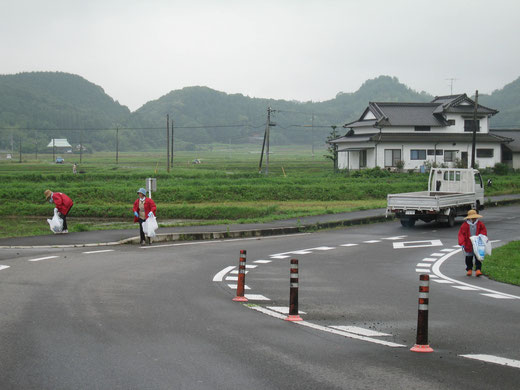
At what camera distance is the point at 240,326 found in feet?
28.6

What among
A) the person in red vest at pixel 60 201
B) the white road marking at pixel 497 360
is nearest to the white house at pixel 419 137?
the person in red vest at pixel 60 201

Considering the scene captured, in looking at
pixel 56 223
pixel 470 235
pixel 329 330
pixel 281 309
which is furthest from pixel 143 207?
pixel 329 330

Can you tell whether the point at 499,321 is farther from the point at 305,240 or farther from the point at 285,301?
the point at 305,240

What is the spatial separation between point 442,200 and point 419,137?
125 feet

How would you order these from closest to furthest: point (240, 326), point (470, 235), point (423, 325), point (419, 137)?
1. point (423, 325)
2. point (240, 326)
3. point (470, 235)
4. point (419, 137)

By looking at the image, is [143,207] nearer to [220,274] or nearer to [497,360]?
[220,274]

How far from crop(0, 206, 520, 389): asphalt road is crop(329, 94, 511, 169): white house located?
47.0 metres

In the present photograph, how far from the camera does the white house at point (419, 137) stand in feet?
208

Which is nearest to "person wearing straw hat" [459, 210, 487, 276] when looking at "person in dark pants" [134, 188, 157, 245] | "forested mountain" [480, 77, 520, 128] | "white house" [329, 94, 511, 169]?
"person in dark pants" [134, 188, 157, 245]

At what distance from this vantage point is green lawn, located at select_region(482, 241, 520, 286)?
47.6 feet

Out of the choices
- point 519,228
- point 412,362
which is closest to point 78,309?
point 412,362

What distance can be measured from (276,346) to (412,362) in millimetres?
1459

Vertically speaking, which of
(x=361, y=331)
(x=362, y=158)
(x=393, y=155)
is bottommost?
(x=361, y=331)

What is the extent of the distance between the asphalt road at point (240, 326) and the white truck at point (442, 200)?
31.9ft
